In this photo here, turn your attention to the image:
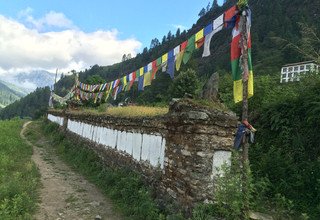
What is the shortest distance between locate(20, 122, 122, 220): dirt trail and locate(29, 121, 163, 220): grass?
0.98 ft

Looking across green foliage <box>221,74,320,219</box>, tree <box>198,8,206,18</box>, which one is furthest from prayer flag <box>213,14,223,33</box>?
tree <box>198,8,206,18</box>

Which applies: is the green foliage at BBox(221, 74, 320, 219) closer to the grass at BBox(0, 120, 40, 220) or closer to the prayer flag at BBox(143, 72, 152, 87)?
the prayer flag at BBox(143, 72, 152, 87)

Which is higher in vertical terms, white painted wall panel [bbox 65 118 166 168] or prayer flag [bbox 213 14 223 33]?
prayer flag [bbox 213 14 223 33]

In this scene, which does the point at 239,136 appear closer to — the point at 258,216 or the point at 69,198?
the point at 258,216

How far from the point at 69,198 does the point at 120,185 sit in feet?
5.01

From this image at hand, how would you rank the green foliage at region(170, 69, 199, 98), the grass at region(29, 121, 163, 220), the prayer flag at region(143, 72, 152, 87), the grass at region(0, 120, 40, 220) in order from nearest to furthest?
1. the grass at region(0, 120, 40, 220)
2. the grass at region(29, 121, 163, 220)
3. the prayer flag at region(143, 72, 152, 87)
4. the green foliage at region(170, 69, 199, 98)

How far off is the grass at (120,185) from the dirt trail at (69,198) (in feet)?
0.98

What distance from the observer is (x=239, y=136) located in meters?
6.84

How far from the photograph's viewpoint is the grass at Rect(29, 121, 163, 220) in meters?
8.19

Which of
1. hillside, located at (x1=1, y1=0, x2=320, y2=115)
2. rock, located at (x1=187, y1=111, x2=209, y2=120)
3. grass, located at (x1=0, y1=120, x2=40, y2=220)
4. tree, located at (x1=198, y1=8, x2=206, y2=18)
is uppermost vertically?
tree, located at (x1=198, y1=8, x2=206, y2=18)

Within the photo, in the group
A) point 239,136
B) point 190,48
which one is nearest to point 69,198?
point 190,48

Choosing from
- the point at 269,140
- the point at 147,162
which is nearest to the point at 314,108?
the point at 269,140

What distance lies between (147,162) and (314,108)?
4739mm

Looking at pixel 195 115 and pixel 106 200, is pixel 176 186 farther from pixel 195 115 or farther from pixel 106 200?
pixel 106 200
